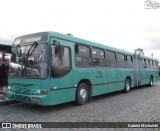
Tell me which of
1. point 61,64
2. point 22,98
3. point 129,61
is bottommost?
point 22,98

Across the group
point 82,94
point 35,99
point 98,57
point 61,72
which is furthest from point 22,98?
point 98,57

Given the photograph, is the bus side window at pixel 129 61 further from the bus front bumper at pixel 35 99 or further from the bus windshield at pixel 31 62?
the bus front bumper at pixel 35 99

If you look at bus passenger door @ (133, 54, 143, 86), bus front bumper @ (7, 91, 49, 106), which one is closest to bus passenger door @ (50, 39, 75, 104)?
bus front bumper @ (7, 91, 49, 106)

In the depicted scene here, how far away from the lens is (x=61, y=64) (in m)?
8.07

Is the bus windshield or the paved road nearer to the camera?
the paved road

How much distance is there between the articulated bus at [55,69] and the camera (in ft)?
24.4

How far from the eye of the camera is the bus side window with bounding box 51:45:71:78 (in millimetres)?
7680

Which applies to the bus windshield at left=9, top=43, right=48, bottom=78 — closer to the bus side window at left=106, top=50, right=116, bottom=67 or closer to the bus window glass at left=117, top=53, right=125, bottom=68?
the bus side window at left=106, top=50, right=116, bottom=67

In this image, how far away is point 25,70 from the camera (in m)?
7.81

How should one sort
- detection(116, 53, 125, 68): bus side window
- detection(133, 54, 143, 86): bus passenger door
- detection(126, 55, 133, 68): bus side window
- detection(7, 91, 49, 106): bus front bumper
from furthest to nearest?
detection(133, 54, 143, 86): bus passenger door → detection(126, 55, 133, 68): bus side window → detection(116, 53, 125, 68): bus side window → detection(7, 91, 49, 106): bus front bumper

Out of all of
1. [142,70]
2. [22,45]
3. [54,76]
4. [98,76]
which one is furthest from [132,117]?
[142,70]

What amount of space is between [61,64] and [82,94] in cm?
201

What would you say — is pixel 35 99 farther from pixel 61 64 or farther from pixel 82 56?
pixel 82 56

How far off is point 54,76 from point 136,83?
10190 mm
